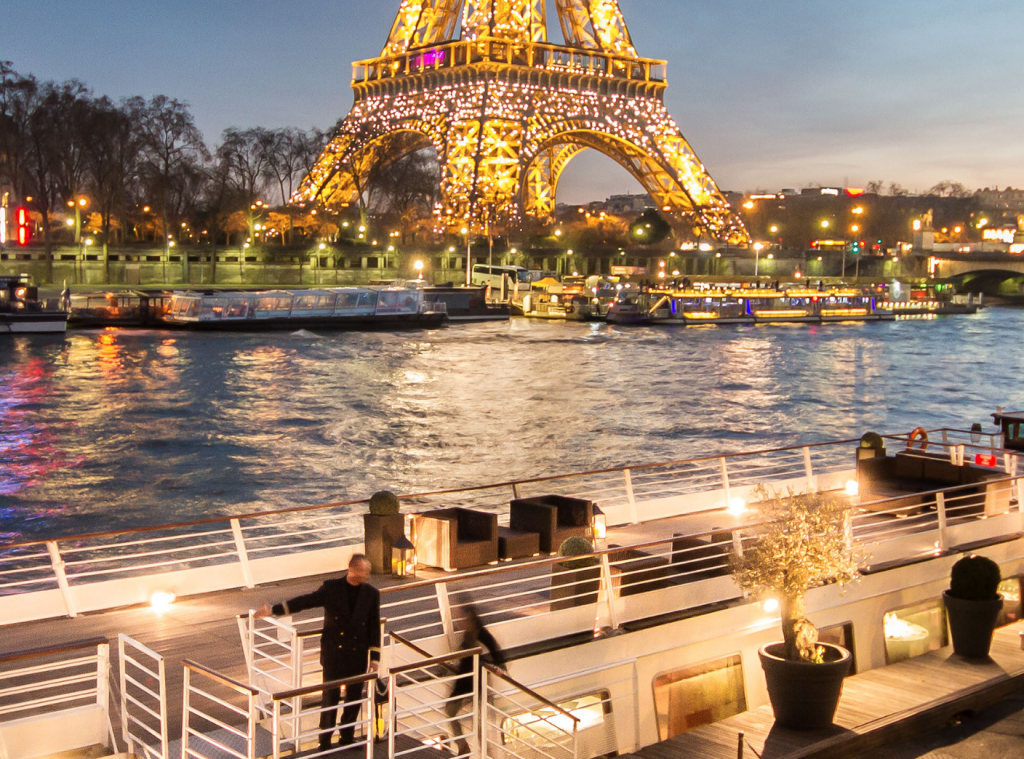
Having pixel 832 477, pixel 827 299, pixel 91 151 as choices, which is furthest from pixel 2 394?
Result: pixel 827 299

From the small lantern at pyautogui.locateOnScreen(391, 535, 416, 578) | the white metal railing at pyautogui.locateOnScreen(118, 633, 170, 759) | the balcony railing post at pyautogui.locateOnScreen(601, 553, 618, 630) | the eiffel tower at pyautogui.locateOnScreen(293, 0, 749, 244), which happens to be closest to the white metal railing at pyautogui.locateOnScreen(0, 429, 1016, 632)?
the small lantern at pyautogui.locateOnScreen(391, 535, 416, 578)

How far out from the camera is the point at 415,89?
67000 millimetres

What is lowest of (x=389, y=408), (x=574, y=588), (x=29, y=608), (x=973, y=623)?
(x=389, y=408)

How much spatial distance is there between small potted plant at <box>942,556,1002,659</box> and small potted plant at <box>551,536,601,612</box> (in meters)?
3.31

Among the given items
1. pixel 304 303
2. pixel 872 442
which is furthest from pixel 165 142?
pixel 872 442

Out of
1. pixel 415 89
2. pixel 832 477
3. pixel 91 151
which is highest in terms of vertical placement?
pixel 415 89

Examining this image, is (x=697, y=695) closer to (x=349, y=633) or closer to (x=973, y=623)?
(x=973, y=623)

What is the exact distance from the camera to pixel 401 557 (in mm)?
9023

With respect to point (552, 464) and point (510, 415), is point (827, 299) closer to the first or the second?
point (510, 415)

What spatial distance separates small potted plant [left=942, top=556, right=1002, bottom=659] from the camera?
31.0 feet

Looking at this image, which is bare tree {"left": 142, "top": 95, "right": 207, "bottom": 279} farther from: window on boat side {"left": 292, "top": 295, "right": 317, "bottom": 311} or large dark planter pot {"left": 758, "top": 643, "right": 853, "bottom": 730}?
large dark planter pot {"left": 758, "top": 643, "right": 853, "bottom": 730}

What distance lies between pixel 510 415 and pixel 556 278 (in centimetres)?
4653

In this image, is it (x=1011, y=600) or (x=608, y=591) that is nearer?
(x=608, y=591)

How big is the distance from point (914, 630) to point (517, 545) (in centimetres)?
336
